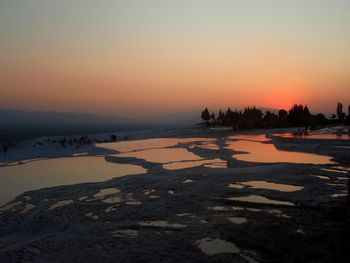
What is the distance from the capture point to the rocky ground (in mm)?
8523

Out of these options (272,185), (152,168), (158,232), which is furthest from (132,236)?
(152,168)

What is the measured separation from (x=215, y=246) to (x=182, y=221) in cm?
217

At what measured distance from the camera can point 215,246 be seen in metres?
8.89

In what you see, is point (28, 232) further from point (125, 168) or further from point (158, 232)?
point (125, 168)

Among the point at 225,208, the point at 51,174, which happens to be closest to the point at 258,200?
the point at 225,208

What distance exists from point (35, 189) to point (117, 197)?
5089mm

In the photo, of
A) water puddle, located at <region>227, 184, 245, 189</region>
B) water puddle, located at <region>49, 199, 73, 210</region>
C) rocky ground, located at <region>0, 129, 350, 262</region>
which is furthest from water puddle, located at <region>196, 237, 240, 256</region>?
water puddle, located at <region>49, 199, 73, 210</region>

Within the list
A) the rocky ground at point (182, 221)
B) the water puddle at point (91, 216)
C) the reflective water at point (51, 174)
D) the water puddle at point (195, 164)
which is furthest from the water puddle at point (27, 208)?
the water puddle at point (195, 164)

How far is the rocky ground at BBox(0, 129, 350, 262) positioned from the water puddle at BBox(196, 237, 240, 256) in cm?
2

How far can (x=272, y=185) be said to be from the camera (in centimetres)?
1555

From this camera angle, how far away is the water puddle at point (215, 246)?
8555mm

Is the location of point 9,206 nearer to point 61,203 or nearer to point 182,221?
point 61,203

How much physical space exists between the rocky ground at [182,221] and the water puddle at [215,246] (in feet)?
0.08

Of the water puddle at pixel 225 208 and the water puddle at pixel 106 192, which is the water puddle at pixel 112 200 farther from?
the water puddle at pixel 225 208
